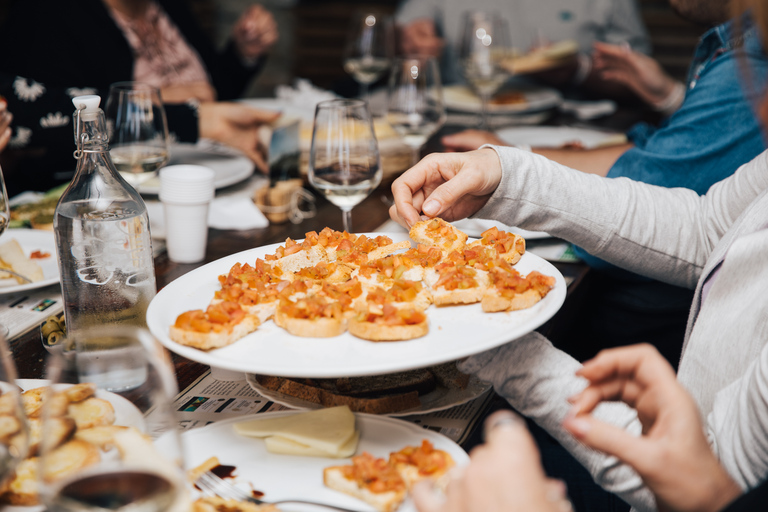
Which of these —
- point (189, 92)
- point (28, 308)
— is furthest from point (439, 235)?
point (189, 92)

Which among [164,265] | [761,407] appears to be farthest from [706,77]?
[164,265]

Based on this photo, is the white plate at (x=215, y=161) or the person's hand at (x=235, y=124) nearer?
the white plate at (x=215, y=161)

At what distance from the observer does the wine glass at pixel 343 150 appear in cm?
141

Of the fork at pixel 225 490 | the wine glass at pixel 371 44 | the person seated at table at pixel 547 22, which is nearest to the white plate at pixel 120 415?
the fork at pixel 225 490

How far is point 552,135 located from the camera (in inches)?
99.1

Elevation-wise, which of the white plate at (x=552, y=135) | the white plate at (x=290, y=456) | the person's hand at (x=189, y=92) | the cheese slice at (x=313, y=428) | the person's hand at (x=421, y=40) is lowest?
the white plate at (x=290, y=456)

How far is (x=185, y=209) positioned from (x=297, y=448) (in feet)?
2.77

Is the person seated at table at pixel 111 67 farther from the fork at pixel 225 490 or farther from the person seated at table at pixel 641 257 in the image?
the fork at pixel 225 490

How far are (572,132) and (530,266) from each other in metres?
1.64

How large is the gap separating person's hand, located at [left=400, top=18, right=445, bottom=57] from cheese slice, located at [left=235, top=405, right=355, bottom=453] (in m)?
2.79

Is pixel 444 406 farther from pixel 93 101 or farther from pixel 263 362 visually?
pixel 93 101

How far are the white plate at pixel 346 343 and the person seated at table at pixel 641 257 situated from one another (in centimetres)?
8

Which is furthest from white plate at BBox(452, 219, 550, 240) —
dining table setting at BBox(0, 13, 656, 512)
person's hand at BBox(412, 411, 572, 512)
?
person's hand at BBox(412, 411, 572, 512)

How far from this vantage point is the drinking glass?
0.62 m
